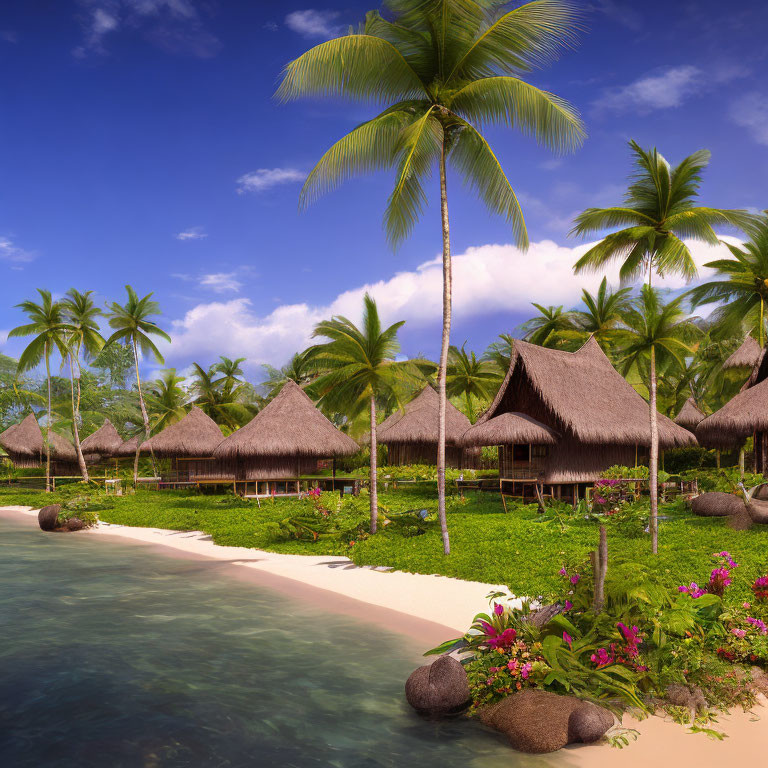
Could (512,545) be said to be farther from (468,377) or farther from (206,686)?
(468,377)

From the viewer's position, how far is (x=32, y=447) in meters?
38.1

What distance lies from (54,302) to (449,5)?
2740 centimetres

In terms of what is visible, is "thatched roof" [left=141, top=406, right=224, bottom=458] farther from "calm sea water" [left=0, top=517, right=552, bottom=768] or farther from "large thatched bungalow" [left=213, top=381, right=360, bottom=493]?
"calm sea water" [left=0, top=517, right=552, bottom=768]

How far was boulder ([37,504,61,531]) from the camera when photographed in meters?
21.8

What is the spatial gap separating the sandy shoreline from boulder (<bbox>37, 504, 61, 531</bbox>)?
3.38m

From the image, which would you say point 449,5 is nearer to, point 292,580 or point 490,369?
point 292,580

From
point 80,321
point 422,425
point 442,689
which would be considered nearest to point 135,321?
point 80,321

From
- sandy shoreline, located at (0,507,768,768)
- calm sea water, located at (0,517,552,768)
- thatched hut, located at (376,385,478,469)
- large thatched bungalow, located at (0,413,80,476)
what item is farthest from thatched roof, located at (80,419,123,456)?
calm sea water, located at (0,517,552,768)

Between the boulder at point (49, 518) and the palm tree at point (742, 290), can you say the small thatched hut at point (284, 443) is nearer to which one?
the boulder at point (49, 518)

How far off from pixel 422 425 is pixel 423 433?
0.44 meters

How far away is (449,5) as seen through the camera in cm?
1233

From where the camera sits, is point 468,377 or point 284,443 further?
point 468,377

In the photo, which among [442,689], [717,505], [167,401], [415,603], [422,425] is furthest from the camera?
[167,401]

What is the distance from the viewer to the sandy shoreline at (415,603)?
5.40 m
